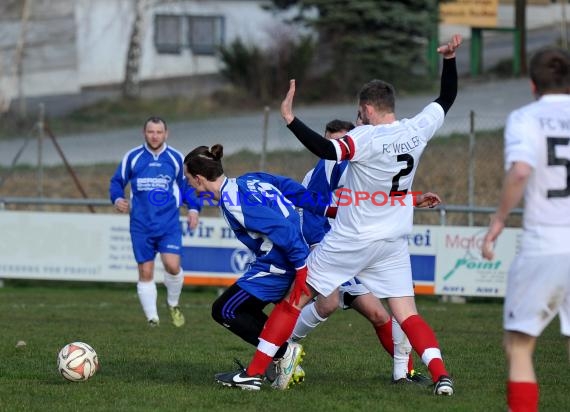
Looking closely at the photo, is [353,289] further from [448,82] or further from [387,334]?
[448,82]

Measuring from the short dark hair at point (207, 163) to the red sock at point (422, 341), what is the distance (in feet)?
5.35

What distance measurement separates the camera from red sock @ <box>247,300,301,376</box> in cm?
719

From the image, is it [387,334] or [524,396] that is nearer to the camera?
[524,396]

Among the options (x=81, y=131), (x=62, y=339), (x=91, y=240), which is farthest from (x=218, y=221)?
(x=81, y=131)

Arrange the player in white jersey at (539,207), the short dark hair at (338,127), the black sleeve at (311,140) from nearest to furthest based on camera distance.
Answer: the player in white jersey at (539,207)
the black sleeve at (311,140)
the short dark hair at (338,127)

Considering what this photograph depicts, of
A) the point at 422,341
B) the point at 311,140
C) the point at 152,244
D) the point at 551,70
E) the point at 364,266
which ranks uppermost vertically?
the point at 551,70

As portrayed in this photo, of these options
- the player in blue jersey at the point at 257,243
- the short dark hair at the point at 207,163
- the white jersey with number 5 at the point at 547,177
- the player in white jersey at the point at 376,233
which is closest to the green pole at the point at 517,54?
the player in white jersey at the point at 376,233

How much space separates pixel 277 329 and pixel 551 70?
255cm

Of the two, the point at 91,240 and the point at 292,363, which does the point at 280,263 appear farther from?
the point at 91,240

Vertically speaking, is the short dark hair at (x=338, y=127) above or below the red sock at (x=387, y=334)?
above

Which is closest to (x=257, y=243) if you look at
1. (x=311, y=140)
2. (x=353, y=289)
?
(x=353, y=289)

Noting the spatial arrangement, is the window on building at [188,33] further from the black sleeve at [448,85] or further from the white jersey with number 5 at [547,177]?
the white jersey with number 5 at [547,177]

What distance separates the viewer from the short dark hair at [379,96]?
7.05 m

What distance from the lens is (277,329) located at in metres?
7.18
